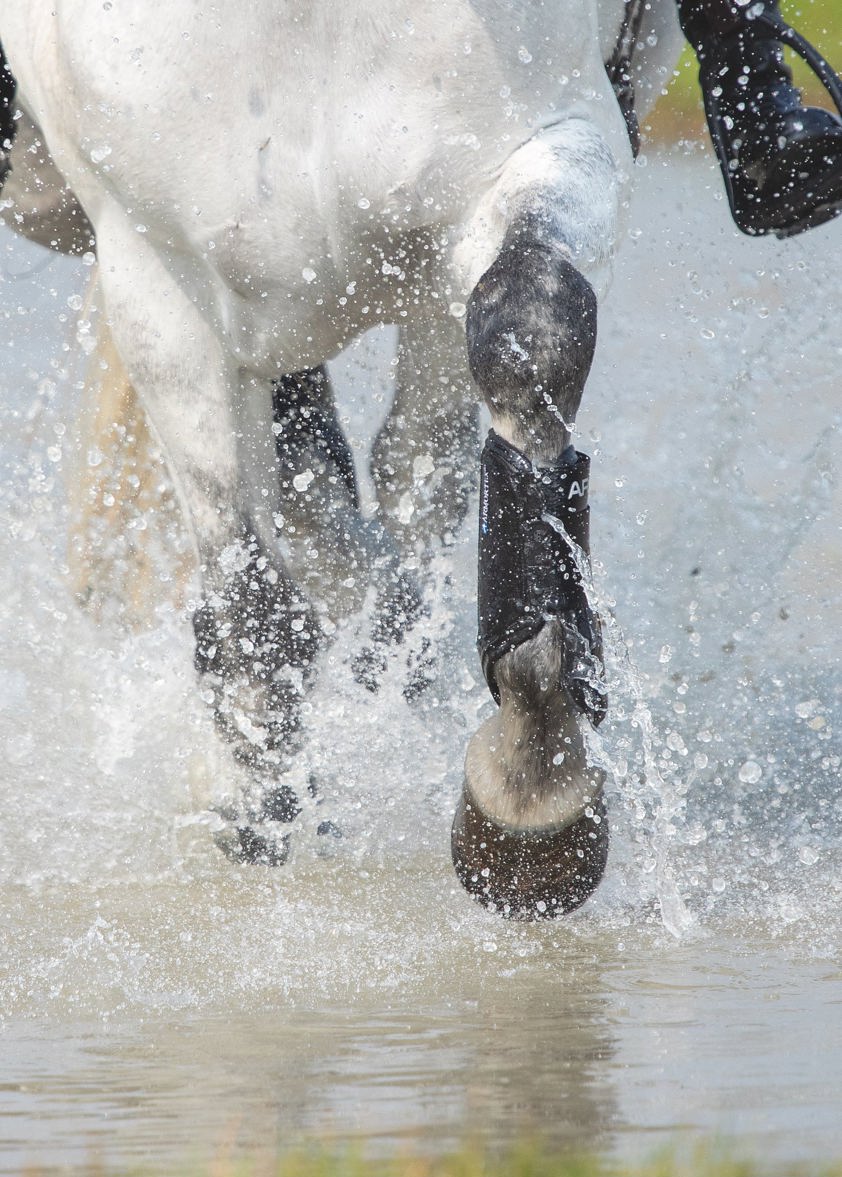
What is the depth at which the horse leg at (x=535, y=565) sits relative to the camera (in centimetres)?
209

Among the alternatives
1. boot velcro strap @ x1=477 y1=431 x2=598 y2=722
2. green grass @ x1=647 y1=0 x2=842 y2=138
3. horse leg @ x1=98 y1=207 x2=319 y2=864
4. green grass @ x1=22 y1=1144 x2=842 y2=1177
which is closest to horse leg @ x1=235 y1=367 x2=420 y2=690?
horse leg @ x1=98 y1=207 x2=319 y2=864

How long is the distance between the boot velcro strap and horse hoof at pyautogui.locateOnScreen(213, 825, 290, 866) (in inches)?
31.2

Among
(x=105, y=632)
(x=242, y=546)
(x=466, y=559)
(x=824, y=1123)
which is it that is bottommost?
(x=105, y=632)

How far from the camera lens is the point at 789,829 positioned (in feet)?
9.29

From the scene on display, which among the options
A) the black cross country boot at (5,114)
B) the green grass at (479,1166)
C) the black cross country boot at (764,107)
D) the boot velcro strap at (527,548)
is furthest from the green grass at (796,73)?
the green grass at (479,1166)

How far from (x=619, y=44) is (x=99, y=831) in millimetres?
1410

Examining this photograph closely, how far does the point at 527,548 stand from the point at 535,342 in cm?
23

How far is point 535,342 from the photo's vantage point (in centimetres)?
208


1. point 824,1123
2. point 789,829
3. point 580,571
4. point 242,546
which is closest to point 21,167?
point 242,546

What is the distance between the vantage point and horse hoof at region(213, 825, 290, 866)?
2824 millimetres

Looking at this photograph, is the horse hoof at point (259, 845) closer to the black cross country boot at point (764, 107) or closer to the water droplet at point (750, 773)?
the water droplet at point (750, 773)

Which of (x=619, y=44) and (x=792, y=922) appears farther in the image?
(x=619, y=44)

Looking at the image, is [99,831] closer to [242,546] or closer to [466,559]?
[242,546]

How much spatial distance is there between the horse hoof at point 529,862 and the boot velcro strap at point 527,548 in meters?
0.18
